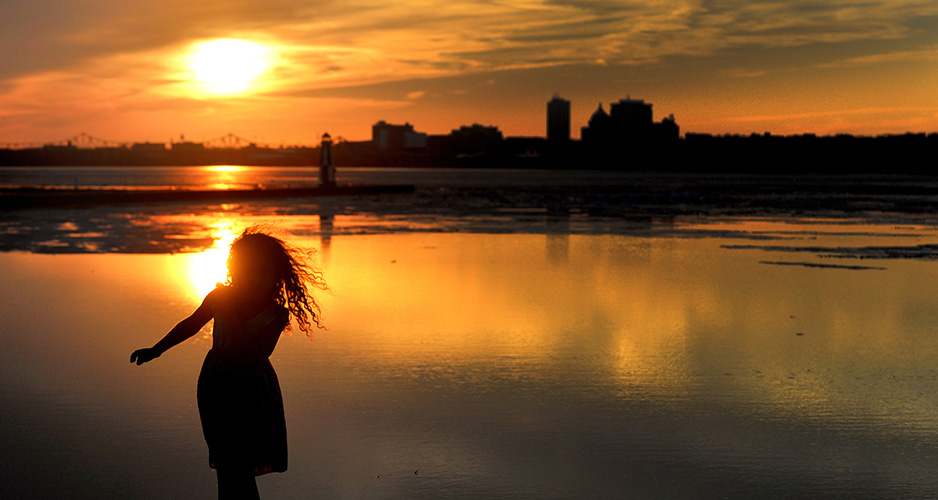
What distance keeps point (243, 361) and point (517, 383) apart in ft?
12.1

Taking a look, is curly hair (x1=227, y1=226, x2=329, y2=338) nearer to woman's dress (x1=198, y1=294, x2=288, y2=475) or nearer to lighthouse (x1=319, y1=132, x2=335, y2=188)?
woman's dress (x1=198, y1=294, x2=288, y2=475)

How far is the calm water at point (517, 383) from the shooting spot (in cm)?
519

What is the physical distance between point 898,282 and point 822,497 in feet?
34.0

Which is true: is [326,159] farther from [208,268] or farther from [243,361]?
[243,361]

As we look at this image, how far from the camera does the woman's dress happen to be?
13.3 feet

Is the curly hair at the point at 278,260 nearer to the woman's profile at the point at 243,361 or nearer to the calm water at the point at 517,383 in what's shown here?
the woman's profile at the point at 243,361

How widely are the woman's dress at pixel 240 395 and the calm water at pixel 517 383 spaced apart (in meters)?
0.87

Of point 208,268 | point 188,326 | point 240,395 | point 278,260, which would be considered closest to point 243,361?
point 240,395

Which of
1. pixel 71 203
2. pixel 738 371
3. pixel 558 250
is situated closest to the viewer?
pixel 738 371

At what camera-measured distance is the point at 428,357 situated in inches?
328

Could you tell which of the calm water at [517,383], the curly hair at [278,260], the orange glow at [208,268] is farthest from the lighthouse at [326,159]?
the curly hair at [278,260]

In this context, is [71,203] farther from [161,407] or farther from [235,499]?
[235,499]

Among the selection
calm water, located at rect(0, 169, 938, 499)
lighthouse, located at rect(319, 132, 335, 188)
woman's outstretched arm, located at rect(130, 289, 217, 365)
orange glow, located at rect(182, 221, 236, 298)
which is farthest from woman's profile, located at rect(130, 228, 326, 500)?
lighthouse, located at rect(319, 132, 335, 188)

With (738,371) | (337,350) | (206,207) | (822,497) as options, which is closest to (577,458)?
(822,497)
